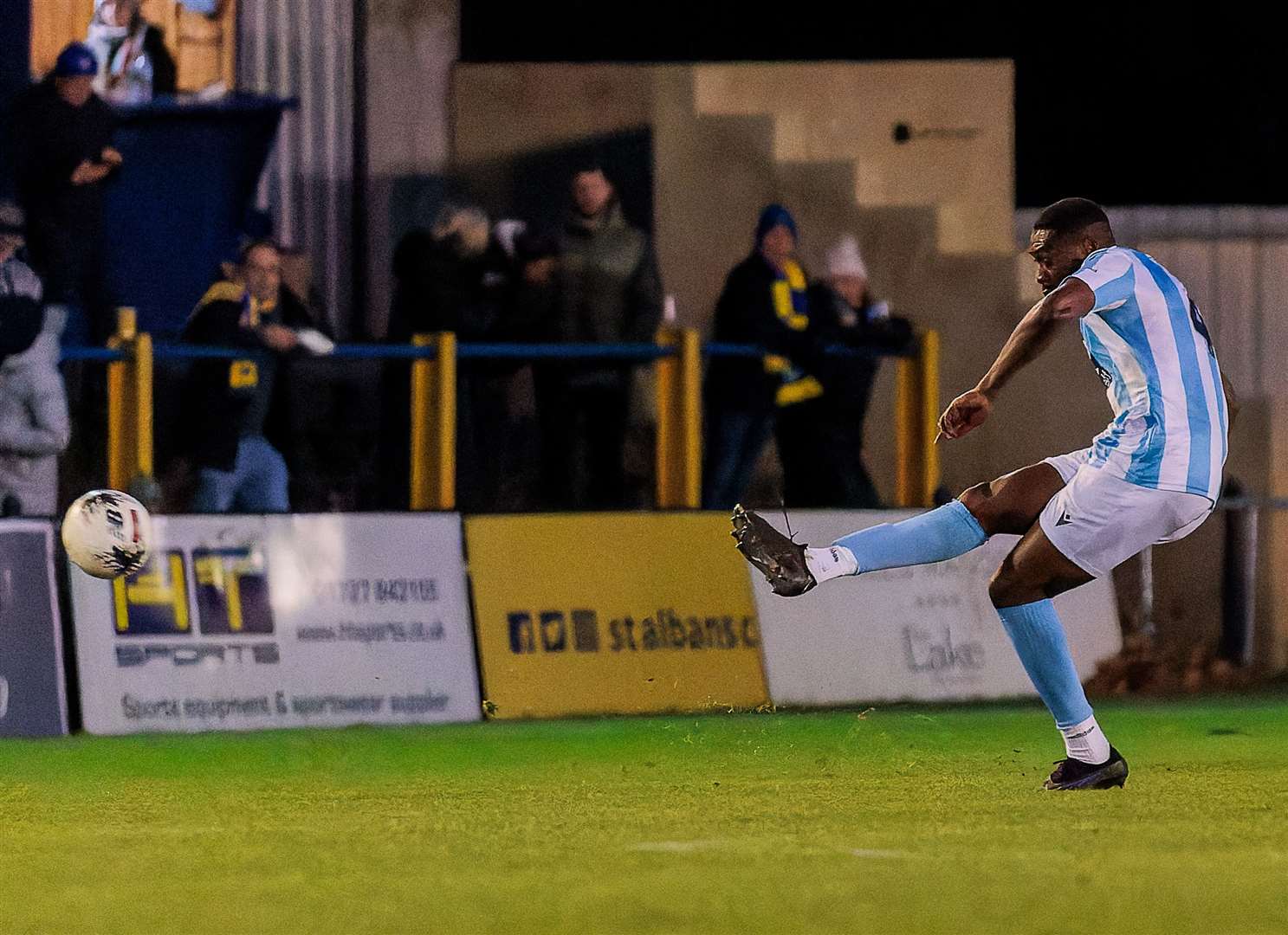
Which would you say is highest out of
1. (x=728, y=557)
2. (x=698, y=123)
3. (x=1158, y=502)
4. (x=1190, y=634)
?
(x=698, y=123)

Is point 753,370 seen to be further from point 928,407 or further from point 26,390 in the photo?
point 26,390

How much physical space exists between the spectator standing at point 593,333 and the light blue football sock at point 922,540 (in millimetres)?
5660

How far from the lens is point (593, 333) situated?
14992mm

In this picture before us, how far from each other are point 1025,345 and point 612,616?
5588mm

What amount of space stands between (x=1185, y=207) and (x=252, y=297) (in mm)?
8171

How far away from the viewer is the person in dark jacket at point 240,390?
1355 centimetres

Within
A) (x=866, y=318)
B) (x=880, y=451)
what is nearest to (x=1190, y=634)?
(x=880, y=451)

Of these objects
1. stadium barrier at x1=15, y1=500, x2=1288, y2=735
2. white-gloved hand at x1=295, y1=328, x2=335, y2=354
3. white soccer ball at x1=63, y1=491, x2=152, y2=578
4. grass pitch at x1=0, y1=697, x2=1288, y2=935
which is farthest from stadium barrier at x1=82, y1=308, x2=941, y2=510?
grass pitch at x1=0, y1=697, x2=1288, y2=935

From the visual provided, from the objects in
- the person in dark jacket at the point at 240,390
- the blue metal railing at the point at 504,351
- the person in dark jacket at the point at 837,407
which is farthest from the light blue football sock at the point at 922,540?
the person in dark jacket at the point at 837,407

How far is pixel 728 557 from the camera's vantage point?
539 inches

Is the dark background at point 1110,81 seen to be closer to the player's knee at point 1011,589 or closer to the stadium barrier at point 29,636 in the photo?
the stadium barrier at point 29,636

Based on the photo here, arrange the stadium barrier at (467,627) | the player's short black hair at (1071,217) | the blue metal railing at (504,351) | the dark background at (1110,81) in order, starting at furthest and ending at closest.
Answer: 1. the dark background at (1110,81)
2. the blue metal railing at (504,351)
3. the stadium barrier at (467,627)
4. the player's short black hair at (1071,217)

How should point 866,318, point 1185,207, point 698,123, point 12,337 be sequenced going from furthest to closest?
point 1185,207, point 698,123, point 866,318, point 12,337

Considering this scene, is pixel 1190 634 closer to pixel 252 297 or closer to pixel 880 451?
pixel 880 451
